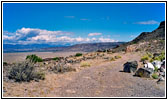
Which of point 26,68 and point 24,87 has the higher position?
point 26,68

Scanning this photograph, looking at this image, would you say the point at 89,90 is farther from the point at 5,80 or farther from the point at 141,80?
the point at 5,80

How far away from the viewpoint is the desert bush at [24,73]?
10.8 metres

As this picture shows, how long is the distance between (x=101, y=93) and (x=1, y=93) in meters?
3.67

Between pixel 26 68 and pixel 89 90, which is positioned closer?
pixel 89 90

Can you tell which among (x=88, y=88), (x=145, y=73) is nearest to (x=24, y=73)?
(x=88, y=88)

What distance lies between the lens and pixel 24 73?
11016 mm

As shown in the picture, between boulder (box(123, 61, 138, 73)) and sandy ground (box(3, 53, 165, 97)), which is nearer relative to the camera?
sandy ground (box(3, 53, 165, 97))

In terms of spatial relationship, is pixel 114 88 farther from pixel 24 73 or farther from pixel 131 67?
pixel 131 67

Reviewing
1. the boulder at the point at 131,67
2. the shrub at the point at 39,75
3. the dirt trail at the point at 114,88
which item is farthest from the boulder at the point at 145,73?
the shrub at the point at 39,75

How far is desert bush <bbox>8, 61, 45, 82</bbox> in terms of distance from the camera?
10844mm

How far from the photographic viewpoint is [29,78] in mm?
11141

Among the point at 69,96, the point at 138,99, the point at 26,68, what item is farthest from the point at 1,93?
the point at 138,99

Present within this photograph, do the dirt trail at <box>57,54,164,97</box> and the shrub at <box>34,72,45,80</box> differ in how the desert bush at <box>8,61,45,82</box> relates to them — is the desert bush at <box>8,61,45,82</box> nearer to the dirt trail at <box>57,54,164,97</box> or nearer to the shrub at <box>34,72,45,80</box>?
the shrub at <box>34,72,45,80</box>

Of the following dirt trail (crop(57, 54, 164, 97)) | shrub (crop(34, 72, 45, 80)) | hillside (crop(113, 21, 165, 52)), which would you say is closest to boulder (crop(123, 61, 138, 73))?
dirt trail (crop(57, 54, 164, 97))
